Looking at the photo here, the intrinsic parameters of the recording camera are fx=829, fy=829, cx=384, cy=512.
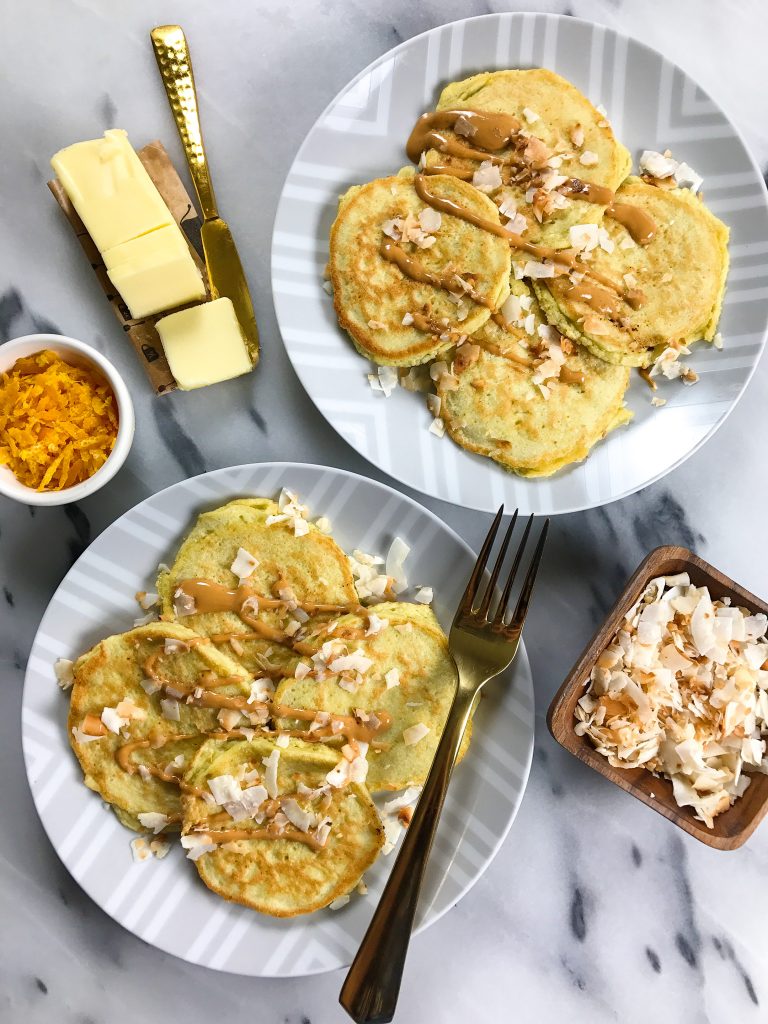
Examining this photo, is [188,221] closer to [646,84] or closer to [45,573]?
[45,573]

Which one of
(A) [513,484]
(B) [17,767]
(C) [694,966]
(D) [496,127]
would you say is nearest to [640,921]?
Answer: (C) [694,966]

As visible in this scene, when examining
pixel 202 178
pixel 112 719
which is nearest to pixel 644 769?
pixel 112 719

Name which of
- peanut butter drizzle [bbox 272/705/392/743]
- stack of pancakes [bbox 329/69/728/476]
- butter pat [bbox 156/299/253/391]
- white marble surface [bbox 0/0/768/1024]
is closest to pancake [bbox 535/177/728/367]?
stack of pancakes [bbox 329/69/728/476]

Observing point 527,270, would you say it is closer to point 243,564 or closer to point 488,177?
point 488,177

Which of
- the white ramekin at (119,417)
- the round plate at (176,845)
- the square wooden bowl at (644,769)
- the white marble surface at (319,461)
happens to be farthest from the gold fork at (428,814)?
the white ramekin at (119,417)

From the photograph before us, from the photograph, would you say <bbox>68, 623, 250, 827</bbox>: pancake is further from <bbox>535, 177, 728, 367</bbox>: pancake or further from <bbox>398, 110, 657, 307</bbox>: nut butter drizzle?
<bbox>535, 177, 728, 367</bbox>: pancake

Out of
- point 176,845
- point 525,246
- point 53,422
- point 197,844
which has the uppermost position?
point 525,246
